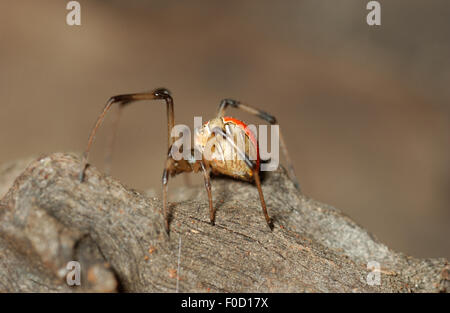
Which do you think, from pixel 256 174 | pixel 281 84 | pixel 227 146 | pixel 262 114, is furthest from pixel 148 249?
pixel 281 84

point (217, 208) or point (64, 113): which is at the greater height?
point (64, 113)

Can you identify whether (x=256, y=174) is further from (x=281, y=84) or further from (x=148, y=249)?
(x=281, y=84)

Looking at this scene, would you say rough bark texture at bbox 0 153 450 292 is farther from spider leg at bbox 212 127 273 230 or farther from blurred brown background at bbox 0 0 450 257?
blurred brown background at bbox 0 0 450 257

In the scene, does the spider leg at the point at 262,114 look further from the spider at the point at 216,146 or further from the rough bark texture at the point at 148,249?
the rough bark texture at the point at 148,249

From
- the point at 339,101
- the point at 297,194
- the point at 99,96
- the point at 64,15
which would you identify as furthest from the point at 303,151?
the point at 64,15

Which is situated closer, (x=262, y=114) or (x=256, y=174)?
(x=256, y=174)

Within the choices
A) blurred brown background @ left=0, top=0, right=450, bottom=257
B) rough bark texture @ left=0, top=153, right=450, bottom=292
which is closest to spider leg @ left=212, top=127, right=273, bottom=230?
rough bark texture @ left=0, top=153, right=450, bottom=292
